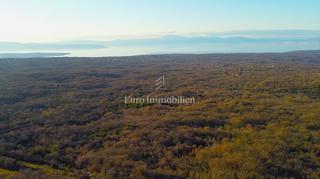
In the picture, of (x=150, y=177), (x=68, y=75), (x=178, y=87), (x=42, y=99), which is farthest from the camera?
(x=68, y=75)

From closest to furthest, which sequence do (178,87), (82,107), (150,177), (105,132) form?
1. (150,177)
2. (105,132)
3. (82,107)
4. (178,87)

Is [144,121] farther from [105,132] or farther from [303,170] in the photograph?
[303,170]

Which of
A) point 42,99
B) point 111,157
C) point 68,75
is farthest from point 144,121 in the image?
point 68,75

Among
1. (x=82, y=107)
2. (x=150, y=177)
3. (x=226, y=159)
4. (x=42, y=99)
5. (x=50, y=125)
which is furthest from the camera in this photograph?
(x=42, y=99)

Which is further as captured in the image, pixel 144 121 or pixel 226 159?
pixel 144 121

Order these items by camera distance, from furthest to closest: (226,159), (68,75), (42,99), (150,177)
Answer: (68,75) < (42,99) < (226,159) < (150,177)

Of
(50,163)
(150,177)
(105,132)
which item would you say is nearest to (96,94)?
(105,132)

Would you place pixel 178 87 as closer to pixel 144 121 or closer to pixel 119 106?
pixel 119 106

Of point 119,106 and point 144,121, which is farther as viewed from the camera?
point 119,106
